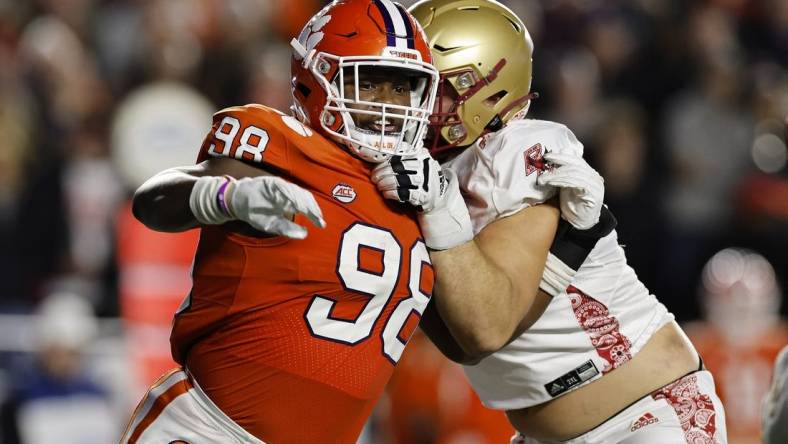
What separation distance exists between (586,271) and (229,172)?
109 centimetres

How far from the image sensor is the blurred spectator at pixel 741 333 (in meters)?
7.29

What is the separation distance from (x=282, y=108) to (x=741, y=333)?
3.15 metres

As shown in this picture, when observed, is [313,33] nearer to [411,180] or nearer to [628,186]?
[411,180]

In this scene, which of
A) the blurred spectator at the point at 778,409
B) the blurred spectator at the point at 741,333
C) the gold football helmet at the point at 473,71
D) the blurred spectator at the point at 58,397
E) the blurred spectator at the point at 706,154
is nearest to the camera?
the gold football helmet at the point at 473,71

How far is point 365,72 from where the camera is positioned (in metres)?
3.42

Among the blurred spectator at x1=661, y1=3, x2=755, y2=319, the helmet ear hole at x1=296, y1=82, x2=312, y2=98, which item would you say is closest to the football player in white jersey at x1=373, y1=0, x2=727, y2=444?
the helmet ear hole at x1=296, y1=82, x2=312, y2=98

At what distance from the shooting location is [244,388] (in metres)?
3.24

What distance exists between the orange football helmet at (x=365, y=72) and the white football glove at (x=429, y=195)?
0.15ft

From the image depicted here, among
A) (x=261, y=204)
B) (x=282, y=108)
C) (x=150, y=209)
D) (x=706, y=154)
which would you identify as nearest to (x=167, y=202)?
(x=150, y=209)

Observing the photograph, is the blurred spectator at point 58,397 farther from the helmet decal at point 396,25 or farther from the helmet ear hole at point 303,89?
the helmet decal at point 396,25

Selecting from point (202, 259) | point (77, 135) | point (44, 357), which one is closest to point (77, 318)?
point (44, 357)

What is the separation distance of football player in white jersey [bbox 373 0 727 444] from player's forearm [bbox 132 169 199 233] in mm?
636

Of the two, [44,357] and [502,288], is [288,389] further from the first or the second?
[44,357]

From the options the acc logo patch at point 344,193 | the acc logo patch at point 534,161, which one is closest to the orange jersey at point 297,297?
the acc logo patch at point 344,193
